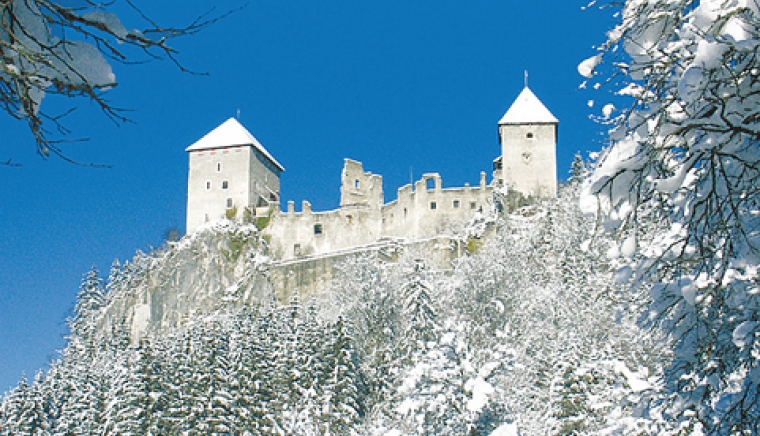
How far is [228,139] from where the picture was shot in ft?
188

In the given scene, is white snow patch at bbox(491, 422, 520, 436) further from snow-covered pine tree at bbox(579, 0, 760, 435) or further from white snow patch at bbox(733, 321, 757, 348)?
white snow patch at bbox(733, 321, 757, 348)

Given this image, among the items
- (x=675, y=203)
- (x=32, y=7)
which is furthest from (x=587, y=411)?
(x=32, y=7)

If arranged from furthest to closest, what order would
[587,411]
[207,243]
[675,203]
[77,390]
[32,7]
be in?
[207,243] → [77,390] → [587,411] → [675,203] → [32,7]

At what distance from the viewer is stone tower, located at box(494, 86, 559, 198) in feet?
155

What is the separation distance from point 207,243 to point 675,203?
1853 inches

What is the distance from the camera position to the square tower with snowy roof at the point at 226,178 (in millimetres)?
53469

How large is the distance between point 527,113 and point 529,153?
376cm

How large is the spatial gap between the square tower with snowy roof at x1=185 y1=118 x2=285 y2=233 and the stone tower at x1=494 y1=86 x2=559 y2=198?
17.2 m

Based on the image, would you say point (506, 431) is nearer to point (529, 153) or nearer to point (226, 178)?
point (529, 153)

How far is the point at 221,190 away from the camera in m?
54.0

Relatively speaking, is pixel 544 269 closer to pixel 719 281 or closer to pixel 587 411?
pixel 587 411

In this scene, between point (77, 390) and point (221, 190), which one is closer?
point (77, 390)

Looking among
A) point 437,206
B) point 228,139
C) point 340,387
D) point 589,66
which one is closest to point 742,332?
point 589,66

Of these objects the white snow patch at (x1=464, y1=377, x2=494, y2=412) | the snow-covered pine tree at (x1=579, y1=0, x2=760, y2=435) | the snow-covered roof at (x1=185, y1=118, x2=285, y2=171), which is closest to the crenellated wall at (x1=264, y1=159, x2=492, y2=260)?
the snow-covered roof at (x1=185, y1=118, x2=285, y2=171)
